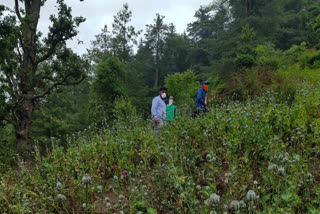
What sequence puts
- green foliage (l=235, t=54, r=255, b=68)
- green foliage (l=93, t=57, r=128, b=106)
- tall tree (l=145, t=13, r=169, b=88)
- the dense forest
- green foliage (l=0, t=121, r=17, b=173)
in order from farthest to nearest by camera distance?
1. tall tree (l=145, t=13, r=169, b=88)
2. green foliage (l=93, t=57, r=128, b=106)
3. green foliage (l=235, t=54, r=255, b=68)
4. green foliage (l=0, t=121, r=17, b=173)
5. the dense forest

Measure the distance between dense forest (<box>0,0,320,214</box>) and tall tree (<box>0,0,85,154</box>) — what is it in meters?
0.05

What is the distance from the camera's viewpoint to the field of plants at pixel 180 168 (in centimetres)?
295

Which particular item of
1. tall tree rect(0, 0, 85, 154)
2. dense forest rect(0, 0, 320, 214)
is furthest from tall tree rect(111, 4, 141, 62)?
tall tree rect(0, 0, 85, 154)

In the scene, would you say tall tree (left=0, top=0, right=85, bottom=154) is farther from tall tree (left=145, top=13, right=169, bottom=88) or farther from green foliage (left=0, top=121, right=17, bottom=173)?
tall tree (left=145, top=13, right=169, bottom=88)

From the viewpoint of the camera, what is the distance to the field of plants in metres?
2.95

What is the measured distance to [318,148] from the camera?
3572mm

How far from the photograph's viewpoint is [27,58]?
12.7 meters

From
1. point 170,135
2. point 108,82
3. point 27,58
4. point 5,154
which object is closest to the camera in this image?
point 170,135

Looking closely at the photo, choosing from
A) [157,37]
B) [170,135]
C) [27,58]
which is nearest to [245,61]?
[27,58]

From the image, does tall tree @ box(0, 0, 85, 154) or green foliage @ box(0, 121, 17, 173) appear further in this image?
tall tree @ box(0, 0, 85, 154)

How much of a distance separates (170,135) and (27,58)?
10692 millimetres

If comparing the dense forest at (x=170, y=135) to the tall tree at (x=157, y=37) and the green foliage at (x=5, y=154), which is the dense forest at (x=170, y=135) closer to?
the green foliage at (x=5, y=154)

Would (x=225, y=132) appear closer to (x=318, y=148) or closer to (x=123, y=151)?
(x=318, y=148)

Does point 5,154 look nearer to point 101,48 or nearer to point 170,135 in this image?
point 170,135
